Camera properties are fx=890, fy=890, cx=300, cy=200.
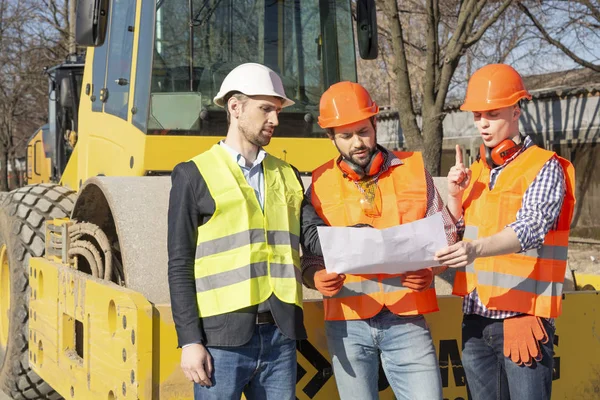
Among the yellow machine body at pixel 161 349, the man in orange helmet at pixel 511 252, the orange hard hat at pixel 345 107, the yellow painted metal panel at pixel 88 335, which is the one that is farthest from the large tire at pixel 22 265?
the man in orange helmet at pixel 511 252

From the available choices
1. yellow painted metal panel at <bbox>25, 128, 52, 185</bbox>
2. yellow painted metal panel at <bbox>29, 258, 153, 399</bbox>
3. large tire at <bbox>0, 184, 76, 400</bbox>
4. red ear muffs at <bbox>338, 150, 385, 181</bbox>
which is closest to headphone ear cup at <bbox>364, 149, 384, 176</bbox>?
red ear muffs at <bbox>338, 150, 385, 181</bbox>

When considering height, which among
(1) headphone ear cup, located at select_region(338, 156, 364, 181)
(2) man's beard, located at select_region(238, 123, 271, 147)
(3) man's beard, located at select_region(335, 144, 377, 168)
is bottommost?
(1) headphone ear cup, located at select_region(338, 156, 364, 181)

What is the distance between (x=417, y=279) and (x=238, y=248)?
0.66 m

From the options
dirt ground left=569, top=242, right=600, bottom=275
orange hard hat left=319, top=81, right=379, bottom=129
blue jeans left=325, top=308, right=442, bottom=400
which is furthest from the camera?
dirt ground left=569, top=242, right=600, bottom=275

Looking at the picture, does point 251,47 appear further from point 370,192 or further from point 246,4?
point 370,192

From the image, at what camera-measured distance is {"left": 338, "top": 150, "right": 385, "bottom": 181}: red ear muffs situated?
3.34 m

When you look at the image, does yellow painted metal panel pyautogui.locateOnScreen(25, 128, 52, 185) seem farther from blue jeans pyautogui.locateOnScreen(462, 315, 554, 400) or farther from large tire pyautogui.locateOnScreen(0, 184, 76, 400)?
blue jeans pyautogui.locateOnScreen(462, 315, 554, 400)

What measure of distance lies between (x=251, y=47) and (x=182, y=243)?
2.63 m

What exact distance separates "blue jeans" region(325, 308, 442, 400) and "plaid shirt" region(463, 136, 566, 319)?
0.90 feet

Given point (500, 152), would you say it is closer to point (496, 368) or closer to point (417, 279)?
point (417, 279)

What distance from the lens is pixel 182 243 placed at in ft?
9.84

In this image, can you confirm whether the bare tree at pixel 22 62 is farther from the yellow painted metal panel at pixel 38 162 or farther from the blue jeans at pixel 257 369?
the blue jeans at pixel 257 369

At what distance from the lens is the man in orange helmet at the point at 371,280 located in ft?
10.5

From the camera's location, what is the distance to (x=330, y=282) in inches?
125
